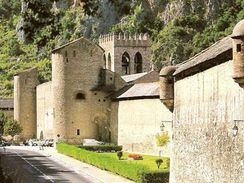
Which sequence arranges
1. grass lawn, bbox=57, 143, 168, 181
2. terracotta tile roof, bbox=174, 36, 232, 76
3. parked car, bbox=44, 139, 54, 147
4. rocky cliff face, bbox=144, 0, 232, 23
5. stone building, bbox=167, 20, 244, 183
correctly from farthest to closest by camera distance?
rocky cliff face, bbox=144, 0, 232, 23 < parked car, bbox=44, 139, 54, 147 < grass lawn, bbox=57, 143, 168, 181 < terracotta tile roof, bbox=174, 36, 232, 76 < stone building, bbox=167, 20, 244, 183

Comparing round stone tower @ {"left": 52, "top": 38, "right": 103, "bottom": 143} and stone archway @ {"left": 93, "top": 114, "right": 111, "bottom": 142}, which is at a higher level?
round stone tower @ {"left": 52, "top": 38, "right": 103, "bottom": 143}

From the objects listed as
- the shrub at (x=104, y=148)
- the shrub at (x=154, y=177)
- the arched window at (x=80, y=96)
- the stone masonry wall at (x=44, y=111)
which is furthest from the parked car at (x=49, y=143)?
the shrub at (x=154, y=177)

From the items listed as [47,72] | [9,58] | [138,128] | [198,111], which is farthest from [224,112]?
[9,58]

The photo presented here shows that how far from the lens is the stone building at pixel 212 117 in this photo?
18.1 m

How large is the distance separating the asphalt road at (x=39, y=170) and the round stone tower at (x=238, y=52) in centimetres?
1398

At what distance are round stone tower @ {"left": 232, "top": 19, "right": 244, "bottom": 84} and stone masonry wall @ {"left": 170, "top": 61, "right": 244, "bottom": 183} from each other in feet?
1.87

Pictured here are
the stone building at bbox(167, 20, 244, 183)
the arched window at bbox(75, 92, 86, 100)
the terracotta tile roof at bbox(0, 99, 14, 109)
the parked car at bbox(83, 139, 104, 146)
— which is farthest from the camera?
the terracotta tile roof at bbox(0, 99, 14, 109)

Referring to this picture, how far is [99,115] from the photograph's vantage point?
2475 inches

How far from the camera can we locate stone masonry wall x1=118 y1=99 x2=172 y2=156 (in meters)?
48.8

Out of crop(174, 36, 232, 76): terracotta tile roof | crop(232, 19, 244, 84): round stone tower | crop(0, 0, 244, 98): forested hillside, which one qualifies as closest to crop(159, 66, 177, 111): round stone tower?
crop(174, 36, 232, 76): terracotta tile roof

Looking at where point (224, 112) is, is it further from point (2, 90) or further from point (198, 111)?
point (2, 90)

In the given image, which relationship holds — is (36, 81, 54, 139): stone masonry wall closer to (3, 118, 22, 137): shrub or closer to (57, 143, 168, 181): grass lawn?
(3, 118, 22, 137): shrub

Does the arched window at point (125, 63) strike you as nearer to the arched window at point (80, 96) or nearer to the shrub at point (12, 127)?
the shrub at point (12, 127)

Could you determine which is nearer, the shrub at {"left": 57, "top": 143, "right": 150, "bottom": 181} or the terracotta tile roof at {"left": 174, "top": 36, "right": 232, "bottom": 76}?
the terracotta tile roof at {"left": 174, "top": 36, "right": 232, "bottom": 76}
